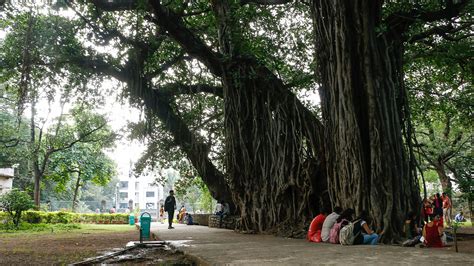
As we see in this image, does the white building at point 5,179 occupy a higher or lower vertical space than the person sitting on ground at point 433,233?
higher

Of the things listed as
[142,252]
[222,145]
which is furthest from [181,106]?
[142,252]

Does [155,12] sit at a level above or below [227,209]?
above

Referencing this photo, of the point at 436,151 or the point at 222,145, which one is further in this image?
the point at 436,151

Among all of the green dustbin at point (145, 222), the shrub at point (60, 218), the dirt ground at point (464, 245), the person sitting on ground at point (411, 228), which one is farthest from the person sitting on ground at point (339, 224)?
the shrub at point (60, 218)

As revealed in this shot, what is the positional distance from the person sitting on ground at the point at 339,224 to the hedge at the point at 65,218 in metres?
13.2

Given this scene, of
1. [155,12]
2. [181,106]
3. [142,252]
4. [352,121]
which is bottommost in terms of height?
[142,252]

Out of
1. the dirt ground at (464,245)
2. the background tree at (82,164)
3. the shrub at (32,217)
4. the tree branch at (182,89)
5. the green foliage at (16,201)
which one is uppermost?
the tree branch at (182,89)

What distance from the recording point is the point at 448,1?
7008 millimetres

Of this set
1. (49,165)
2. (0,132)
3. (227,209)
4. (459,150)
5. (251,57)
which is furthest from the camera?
(49,165)

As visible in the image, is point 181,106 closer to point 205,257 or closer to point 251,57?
point 251,57

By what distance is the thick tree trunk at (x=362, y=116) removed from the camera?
6.11 m

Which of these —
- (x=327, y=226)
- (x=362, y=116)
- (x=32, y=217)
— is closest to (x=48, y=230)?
(x=32, y=217)

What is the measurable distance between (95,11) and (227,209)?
630 centimetres

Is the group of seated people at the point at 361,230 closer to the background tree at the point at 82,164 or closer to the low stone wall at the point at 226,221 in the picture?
the low stone wall at the point at 226,221
